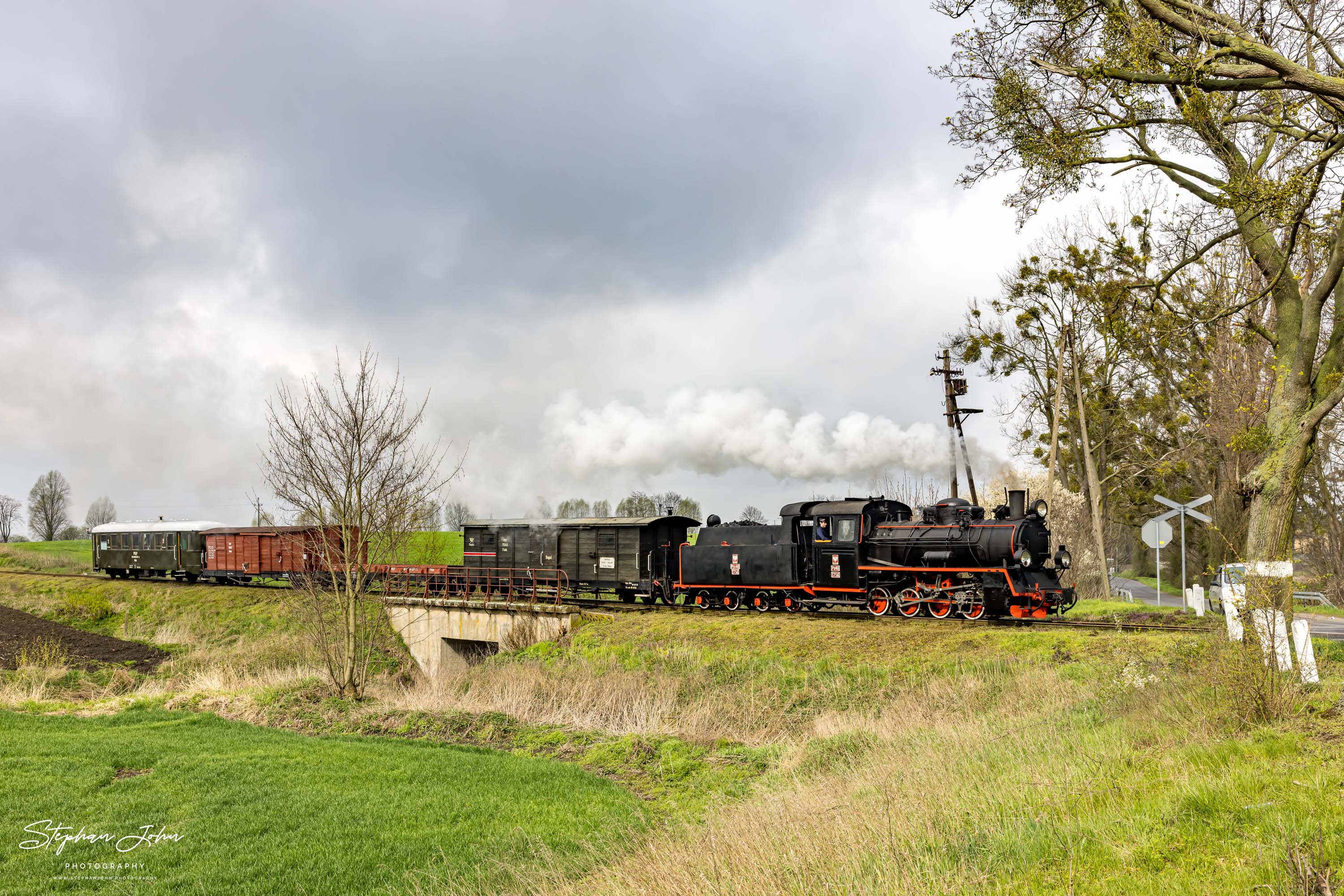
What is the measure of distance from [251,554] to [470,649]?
16.2 meters

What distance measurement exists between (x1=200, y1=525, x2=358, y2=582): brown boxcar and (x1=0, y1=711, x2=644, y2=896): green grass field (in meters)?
21.1

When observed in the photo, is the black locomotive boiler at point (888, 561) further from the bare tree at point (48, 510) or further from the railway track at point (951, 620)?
the bare tree at point (48, 510)

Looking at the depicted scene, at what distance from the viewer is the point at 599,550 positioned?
26.1 metres

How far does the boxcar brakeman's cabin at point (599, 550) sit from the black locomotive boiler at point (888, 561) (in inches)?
55.6

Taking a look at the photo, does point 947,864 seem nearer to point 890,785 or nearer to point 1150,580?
point 890,785

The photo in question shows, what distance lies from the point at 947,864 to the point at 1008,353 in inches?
1158

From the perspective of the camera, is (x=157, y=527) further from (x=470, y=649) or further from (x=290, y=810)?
(x=290, y=810)

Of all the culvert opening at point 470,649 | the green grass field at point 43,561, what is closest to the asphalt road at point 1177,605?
the culvert opening at point 470,649

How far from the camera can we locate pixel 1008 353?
3134 cm

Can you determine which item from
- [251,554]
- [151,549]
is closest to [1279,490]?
[251,554]

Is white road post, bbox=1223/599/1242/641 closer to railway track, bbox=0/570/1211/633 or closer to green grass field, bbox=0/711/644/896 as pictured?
railway track, bbox=0/570/1211/633

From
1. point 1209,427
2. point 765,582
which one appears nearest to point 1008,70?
point 765,582

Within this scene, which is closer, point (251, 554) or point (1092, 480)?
point (1092, 480)

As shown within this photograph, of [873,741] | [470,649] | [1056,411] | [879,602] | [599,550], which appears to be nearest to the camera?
[873,741]
